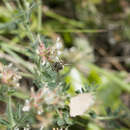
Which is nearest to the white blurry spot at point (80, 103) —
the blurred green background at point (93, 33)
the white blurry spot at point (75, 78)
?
the white blurry spot at point (75, 78)

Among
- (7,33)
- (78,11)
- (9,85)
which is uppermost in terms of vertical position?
(78,11)

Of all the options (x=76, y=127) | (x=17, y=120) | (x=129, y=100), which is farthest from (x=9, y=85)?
(x=129, y=100)

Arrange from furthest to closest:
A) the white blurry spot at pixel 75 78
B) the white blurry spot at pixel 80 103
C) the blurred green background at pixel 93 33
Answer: the blurred green background at pixel 93 33
the white blurry spot at pixel 75 78
the white blurry spot at pixel 80 103

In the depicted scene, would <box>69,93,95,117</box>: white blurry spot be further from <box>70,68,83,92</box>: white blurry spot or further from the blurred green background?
the blurred green background

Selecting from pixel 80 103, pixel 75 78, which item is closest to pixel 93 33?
pixel 75 78

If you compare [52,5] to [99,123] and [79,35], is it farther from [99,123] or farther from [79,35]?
[99,123]

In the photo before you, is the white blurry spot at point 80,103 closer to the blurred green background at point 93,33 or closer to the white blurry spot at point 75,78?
the white blurry spot at point 75,78

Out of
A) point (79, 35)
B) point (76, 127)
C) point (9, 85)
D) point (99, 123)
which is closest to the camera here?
point (9, 85)

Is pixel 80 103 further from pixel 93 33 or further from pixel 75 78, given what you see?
pixel 93 33
